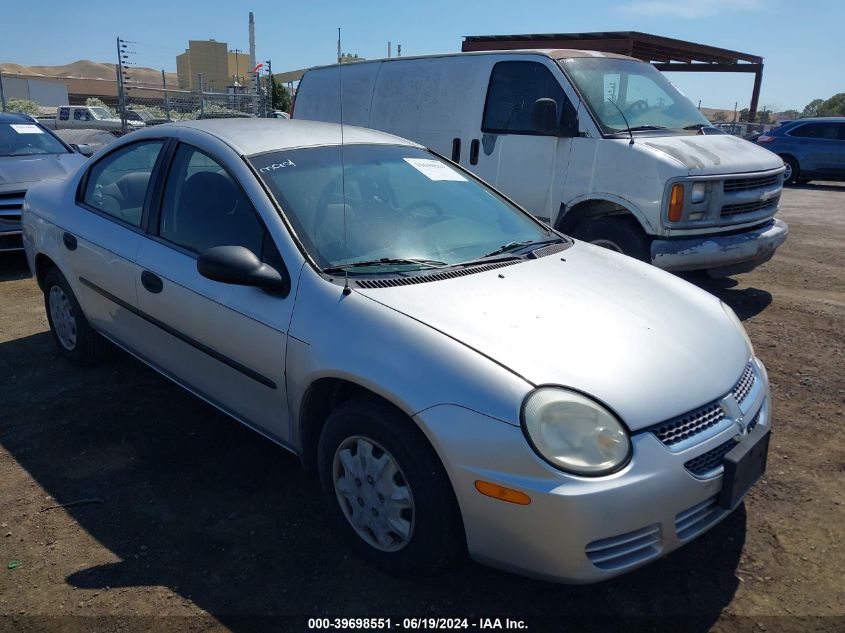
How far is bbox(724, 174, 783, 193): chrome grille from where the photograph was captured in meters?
5.41

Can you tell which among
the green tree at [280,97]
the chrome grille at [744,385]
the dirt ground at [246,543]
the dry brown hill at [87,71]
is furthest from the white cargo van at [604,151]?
the dry brown hill at [87,71]

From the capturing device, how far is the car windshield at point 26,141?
7.89 m

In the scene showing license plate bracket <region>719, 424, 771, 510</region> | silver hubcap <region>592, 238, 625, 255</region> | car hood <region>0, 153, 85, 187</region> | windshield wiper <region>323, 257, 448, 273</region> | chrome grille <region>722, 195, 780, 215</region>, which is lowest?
license plate bracket <region>719, 424, 771, 510</region>

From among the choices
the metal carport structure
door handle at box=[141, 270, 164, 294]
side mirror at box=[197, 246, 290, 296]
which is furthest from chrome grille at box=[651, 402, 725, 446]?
the metal carport structure

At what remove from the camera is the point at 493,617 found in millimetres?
2371

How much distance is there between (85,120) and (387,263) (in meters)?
25.3

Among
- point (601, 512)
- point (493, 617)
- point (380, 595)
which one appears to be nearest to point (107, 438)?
point (380, 595)

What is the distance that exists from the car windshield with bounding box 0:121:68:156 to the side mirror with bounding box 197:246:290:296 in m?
6.57

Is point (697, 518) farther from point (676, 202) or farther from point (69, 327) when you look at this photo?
point (69, 327)

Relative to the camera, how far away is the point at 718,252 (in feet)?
17.5

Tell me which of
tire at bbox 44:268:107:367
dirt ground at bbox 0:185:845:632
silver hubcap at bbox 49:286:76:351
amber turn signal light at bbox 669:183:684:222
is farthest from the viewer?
amber turn signal light at bbox 669:183:684:222

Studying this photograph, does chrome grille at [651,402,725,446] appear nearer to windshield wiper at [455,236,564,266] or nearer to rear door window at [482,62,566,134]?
windshield wiper at [455,236,564,266]

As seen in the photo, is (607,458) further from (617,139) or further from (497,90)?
(497,90)

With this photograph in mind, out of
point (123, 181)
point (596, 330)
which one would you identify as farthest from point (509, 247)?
point (123, 181)
